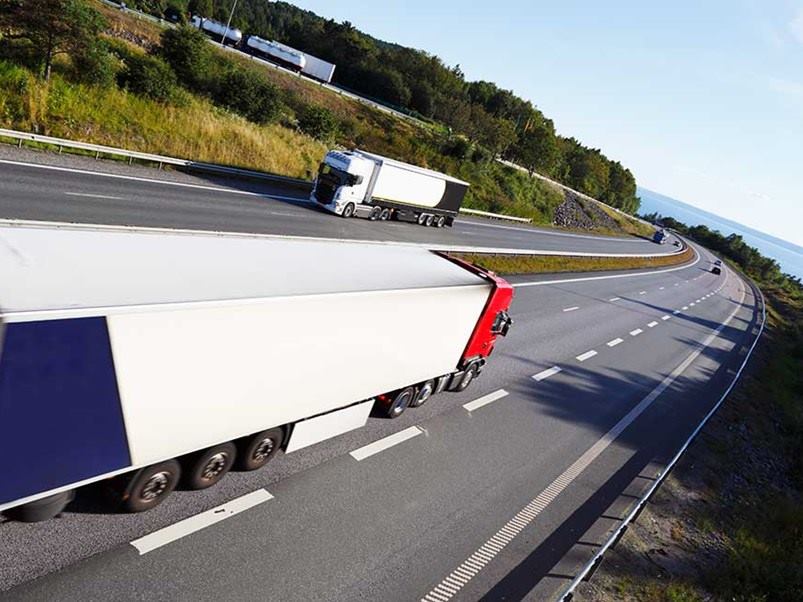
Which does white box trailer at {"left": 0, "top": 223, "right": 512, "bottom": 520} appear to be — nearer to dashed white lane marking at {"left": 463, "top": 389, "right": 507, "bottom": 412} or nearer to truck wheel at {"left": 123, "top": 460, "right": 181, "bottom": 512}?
truck wheel at {"left": 123, "top": 460, "right": 181, "bottom": 512}

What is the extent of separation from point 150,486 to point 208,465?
783 millimetres

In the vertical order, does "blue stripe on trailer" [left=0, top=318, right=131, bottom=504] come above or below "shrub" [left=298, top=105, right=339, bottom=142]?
below

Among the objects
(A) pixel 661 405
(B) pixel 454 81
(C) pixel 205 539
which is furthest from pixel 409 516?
(B) pixel 454 81

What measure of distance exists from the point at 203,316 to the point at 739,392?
72.8ft

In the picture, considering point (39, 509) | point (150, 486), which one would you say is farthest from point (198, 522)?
point (39, 509)

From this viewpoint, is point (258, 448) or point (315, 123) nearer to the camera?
point (258, 448)

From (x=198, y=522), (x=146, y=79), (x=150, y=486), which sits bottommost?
(x=198, y=522)

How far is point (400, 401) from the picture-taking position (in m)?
10.8

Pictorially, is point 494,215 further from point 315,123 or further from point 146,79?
point 146,79

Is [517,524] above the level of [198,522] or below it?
above

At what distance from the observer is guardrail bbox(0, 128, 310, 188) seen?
21.3 metres

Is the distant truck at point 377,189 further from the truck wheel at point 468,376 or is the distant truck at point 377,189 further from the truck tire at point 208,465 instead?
the truck tire at point 208,465

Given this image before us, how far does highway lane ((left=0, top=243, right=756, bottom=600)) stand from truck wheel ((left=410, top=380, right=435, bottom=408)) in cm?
24

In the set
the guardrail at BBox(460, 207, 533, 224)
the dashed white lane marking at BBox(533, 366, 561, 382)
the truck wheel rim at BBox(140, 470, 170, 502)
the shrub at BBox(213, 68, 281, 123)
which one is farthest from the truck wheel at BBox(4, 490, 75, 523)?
the guardrail at BBox(460, 207, 533, 224)
